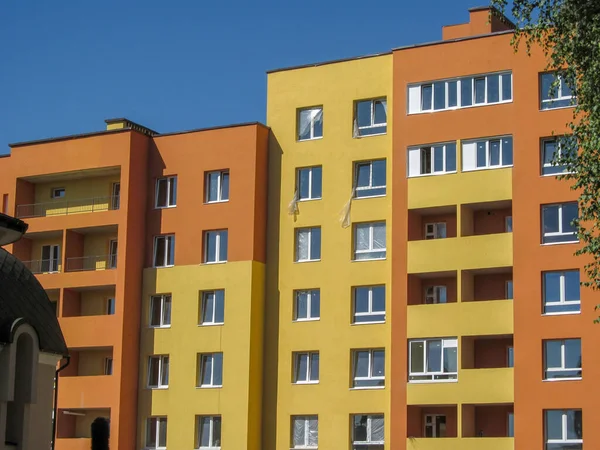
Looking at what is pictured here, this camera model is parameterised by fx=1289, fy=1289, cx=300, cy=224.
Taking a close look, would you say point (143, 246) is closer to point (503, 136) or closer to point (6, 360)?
point (503, 136)

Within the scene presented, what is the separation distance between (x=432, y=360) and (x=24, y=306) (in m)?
17.1

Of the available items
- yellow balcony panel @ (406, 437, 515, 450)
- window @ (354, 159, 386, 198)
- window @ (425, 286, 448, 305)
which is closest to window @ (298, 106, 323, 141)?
window @ (354, 159, 386, 198)

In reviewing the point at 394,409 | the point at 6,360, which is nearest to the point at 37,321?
the point at 6,360

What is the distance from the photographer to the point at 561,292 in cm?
4581

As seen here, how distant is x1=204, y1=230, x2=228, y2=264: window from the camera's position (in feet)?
176

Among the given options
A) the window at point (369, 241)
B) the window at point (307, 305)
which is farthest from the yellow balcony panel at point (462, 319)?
the window at point (307, 305)

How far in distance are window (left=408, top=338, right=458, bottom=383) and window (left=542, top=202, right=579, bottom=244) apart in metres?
5.16

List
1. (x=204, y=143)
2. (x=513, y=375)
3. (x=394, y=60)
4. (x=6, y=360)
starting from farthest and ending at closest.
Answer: (x=204, y=143), (x=394, y=60), (x=513, y=375), (x=6, y=360)

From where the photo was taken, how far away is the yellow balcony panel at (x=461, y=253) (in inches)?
1857

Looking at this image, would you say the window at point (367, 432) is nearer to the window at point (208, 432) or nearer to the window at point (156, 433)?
the window at point (208, 432)

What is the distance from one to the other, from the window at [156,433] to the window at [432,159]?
48.2 ft

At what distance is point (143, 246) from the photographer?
5531 centimetres

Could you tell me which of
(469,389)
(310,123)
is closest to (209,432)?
(469,389)

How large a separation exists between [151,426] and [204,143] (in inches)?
474
